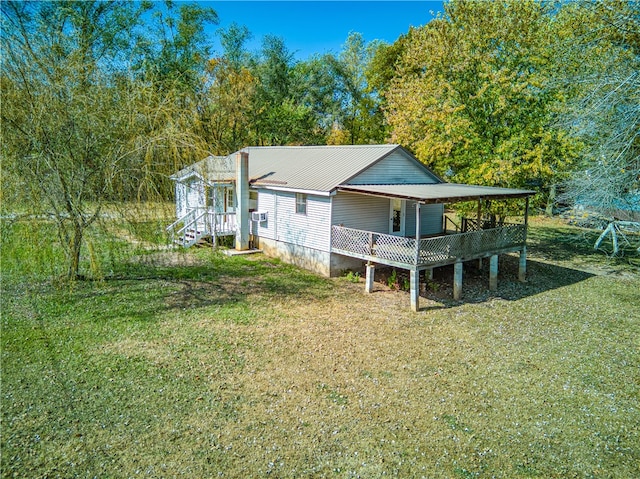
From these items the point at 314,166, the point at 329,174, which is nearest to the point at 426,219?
the point at 329,174

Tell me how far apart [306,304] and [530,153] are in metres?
Answer: 11.6

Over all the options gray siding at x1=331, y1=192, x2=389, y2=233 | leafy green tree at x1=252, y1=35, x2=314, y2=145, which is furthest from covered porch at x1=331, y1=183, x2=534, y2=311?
leafy green tree at x1=252, y1=35, x2=314, y2=145

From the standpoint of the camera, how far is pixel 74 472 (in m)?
5.96

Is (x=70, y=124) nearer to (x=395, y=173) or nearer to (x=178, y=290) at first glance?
(x=178, y=290)

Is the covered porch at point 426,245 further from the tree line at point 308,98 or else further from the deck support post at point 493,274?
the tree line at point 308,98

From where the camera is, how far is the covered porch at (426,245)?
43.5 ft

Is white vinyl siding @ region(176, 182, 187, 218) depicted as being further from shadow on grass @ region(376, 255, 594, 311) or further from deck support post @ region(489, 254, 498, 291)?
deck support post @ region(489, 254, 498, 291)

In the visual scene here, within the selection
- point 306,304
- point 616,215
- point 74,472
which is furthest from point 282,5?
point 74,472

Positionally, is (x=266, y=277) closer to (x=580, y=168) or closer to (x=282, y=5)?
(x=282, y=5)

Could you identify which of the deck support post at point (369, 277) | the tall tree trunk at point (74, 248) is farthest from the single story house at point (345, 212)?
the tall tree trunk at point (74, 248)

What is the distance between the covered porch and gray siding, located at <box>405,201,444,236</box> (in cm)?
344

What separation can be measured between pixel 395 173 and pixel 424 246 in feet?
17.2

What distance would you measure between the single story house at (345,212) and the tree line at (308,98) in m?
1.89

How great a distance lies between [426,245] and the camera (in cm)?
1372
